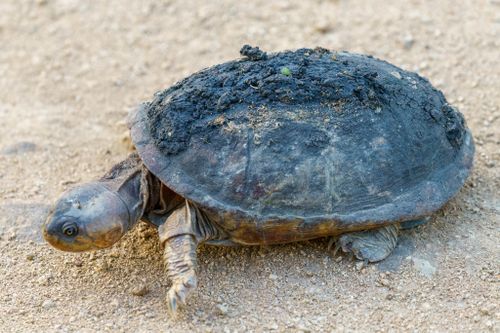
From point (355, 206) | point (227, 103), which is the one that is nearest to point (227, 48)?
point (227, 103)

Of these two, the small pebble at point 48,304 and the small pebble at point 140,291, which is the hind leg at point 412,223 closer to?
the small pebble at point 140,291

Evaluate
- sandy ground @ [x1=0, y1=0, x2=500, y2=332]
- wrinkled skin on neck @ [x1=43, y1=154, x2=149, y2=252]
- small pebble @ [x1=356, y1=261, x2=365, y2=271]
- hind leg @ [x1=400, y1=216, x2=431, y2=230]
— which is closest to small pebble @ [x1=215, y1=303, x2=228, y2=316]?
sandy ground @ [x1=0, y1=0, x2=500, y2=332]

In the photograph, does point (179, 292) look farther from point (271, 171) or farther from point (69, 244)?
point (271, 171)

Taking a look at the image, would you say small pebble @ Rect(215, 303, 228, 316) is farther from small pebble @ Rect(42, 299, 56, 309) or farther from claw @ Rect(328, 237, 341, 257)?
small pebble @ Rect(42, 299, 56, 309)

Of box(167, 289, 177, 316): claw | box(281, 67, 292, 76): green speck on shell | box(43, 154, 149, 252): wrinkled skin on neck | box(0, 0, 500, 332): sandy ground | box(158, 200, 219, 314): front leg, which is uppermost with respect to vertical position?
box(281, 67, 292, 76): green speck on shell

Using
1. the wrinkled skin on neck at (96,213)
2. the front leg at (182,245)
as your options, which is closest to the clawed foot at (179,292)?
the front leg at (182,245)

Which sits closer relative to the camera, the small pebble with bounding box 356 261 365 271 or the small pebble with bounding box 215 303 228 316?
the small pebble with bounding box 215 303 228 316

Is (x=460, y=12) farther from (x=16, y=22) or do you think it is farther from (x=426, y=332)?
(x=16, y=22)
